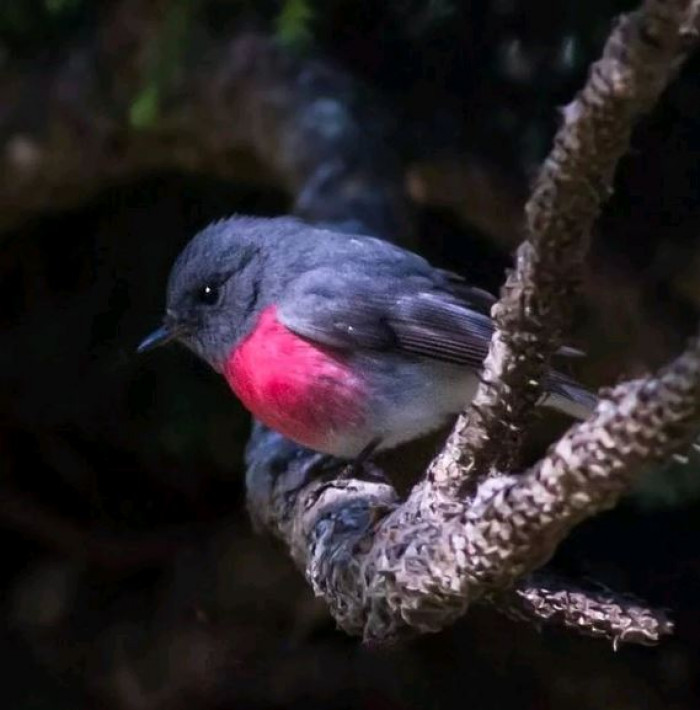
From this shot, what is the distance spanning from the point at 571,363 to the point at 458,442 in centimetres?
142

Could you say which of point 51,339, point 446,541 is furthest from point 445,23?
point 446,541

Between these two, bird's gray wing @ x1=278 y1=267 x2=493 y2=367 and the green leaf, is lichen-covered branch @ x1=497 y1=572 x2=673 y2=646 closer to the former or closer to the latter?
bird's gray wing @ x1=278 y1=267 x2=493 y2=367

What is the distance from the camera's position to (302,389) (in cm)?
210

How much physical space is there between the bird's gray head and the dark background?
38 centimetres

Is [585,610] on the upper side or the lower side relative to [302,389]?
upper

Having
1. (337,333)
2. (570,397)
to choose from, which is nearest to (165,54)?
(337,333)

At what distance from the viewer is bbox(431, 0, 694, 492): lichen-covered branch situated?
917 millimetres

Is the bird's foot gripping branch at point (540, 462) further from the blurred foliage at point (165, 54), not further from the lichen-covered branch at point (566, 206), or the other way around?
the blurred foliage at point (165, 54)

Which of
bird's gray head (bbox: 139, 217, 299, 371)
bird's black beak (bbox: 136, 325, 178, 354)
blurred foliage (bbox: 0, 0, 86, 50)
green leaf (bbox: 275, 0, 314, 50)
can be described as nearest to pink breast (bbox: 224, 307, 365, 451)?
bird's gray head (bbox: 139, 217, 299, 371)

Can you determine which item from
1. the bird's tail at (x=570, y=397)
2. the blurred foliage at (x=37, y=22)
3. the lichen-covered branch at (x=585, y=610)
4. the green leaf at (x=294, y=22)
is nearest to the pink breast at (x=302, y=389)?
the bird's tail at (x=570, y=397)

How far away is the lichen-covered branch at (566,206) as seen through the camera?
36.1 inches

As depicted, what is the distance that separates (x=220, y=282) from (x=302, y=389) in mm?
334

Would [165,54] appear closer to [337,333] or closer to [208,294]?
[208,294]

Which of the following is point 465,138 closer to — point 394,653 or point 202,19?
point 202,19
